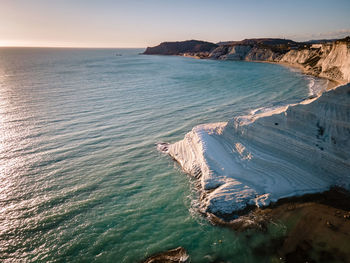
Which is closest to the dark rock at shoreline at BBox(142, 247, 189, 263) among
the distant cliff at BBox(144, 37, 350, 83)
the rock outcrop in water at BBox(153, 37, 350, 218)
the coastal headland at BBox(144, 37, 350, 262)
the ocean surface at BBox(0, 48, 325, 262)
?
the ocean surface at BBox(0, 48, 325, 262)

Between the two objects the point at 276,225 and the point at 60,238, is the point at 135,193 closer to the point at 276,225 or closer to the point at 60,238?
the point at 60,238

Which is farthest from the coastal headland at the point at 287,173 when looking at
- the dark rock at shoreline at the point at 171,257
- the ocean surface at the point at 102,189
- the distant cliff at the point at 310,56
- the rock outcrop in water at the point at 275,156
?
the distant cliff at the point at 310,56

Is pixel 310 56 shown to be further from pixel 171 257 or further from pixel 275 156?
pixel 171 257

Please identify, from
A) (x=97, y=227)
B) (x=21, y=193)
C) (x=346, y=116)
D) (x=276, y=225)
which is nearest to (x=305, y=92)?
(x=346, y=116)

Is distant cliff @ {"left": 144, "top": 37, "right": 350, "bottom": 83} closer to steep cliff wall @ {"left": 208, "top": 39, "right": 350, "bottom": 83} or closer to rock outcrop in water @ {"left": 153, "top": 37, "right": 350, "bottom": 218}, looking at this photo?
steep cliff wall @ {"left": 208, "top": 39, "right": 350, "bottom": 83}

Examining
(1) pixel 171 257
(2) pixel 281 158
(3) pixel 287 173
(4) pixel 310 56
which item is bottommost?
Result: (1) pixel 171 257

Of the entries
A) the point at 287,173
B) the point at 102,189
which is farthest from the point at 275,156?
the point at 102,189
